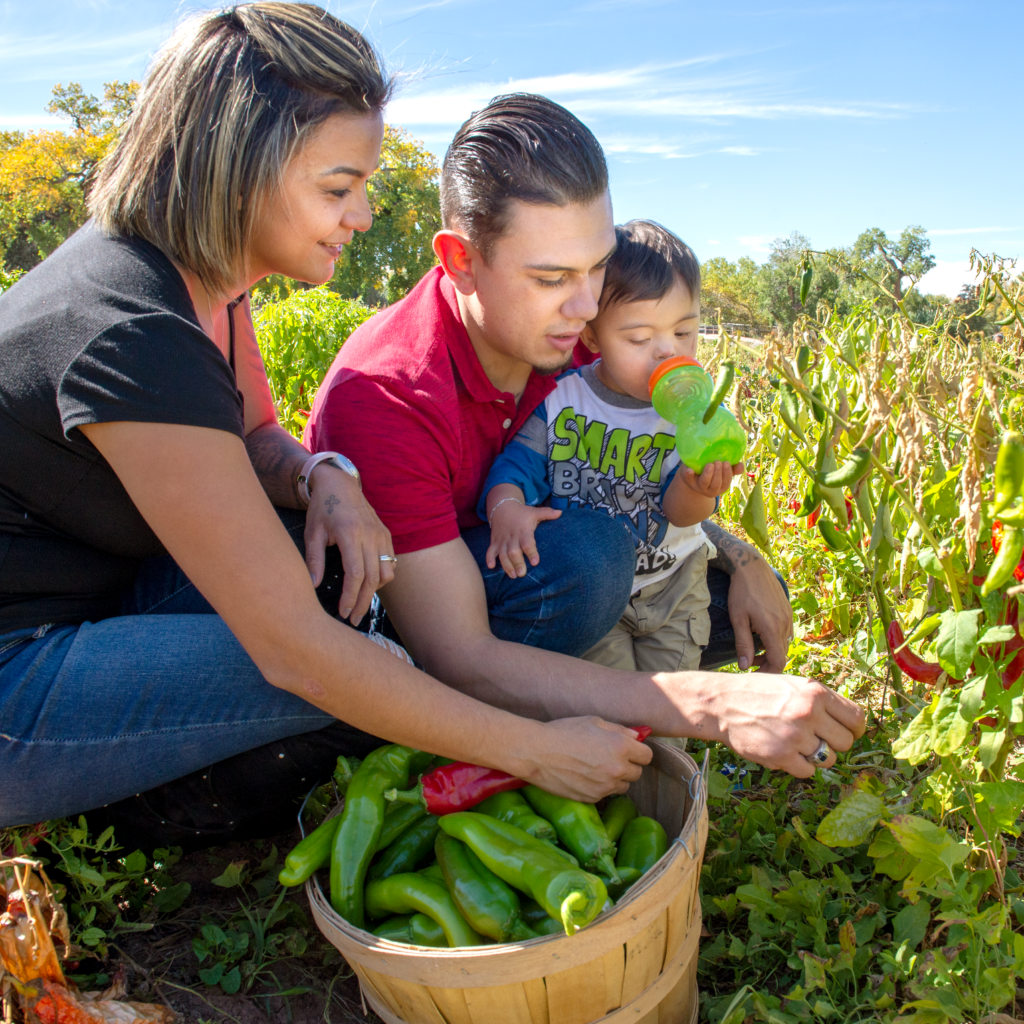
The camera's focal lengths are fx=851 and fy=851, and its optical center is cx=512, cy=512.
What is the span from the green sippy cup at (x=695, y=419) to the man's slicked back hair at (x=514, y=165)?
1.34 ft

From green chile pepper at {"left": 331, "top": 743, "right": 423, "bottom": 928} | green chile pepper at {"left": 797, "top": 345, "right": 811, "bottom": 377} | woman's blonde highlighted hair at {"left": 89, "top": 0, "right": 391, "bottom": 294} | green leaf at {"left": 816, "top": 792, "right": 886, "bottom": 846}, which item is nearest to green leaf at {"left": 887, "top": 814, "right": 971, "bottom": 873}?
green leaf at {"left": 816, "top": 792, "right": 886, "bottom": 846}

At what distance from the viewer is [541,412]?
208cm

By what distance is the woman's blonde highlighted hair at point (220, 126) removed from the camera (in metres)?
1.37

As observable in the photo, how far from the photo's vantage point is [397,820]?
157 cm

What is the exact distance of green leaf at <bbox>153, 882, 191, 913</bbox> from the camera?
167cm

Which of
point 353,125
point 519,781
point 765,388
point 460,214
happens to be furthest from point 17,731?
point 765,388

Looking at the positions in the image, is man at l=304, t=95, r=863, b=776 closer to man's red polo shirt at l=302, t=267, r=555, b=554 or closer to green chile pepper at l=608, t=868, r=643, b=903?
man's red polo shirt at l=302, t=267, r=555, b=554

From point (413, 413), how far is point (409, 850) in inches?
33.0

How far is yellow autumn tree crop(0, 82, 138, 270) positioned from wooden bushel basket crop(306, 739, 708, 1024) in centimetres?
3375

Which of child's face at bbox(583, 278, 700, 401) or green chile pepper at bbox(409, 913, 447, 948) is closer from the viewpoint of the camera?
green chile pepper at bbox(409, 913, 447, 948)

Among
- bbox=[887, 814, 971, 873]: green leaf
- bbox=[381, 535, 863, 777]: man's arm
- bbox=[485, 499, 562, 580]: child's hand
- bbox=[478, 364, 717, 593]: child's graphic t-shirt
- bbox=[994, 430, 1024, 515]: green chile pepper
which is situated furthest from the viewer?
bbox=[478, 364, 717, 593]: child's graphic t-shirt

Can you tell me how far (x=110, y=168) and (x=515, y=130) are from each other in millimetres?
789

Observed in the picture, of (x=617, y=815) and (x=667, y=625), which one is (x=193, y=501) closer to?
(x=617, y=815)

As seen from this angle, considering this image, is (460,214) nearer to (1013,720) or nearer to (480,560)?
(480,560)
